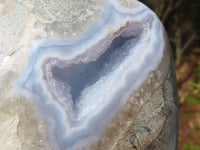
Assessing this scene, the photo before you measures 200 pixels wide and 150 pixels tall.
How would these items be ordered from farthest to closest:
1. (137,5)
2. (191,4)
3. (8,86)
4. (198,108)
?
(191,4), (198,108), (137,5), (8,86)

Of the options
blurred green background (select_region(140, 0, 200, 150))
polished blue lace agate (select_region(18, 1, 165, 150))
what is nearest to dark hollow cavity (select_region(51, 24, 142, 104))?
polished blue lace agate (select_region(18, 1, 165, 150))

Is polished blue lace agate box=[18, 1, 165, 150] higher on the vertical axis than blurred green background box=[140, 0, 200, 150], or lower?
higher

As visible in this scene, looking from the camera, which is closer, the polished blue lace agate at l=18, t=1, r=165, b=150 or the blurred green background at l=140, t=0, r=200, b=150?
the polished blue lace agate at l=18, t=1, r=165, b=150

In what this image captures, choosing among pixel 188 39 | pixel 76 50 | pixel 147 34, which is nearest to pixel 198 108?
pixel 188 39

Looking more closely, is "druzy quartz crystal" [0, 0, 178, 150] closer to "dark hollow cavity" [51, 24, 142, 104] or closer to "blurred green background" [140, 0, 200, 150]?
"dark hollow cavity" [51, 24, 142, 104]

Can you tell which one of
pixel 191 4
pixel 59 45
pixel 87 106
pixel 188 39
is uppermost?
pixel 59 45

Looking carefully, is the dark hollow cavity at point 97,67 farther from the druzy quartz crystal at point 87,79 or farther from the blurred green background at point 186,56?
the blurred green background at point 186,56

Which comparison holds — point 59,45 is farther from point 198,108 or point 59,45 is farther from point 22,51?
point 198,108
